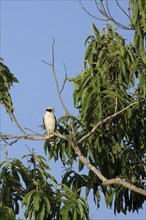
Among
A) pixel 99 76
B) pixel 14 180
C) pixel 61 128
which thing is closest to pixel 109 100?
pixel 99 76

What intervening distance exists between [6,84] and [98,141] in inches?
58.7

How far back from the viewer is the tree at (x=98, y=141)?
23.3 feet

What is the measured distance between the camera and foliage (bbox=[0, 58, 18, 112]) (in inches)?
332

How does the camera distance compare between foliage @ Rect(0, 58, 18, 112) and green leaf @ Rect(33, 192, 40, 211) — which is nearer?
green leaf @ Rect(33, 192, 40, 211)

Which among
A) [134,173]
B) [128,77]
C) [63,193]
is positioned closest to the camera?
[63,193]

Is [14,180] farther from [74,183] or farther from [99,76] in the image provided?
[99,76]

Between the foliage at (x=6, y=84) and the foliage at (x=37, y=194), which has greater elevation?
the foliage at (x=6, y=84)

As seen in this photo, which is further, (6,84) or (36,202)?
(6,84)

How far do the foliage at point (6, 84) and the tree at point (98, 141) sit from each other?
1.1 inches

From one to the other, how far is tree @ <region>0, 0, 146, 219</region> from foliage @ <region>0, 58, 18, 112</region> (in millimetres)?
27

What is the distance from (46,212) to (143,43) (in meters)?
2.12

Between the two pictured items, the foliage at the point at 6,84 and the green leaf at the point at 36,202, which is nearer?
the green leaf at the point at 36,202

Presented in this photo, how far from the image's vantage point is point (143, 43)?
6.83m

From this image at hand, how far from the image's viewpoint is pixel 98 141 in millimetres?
7949
